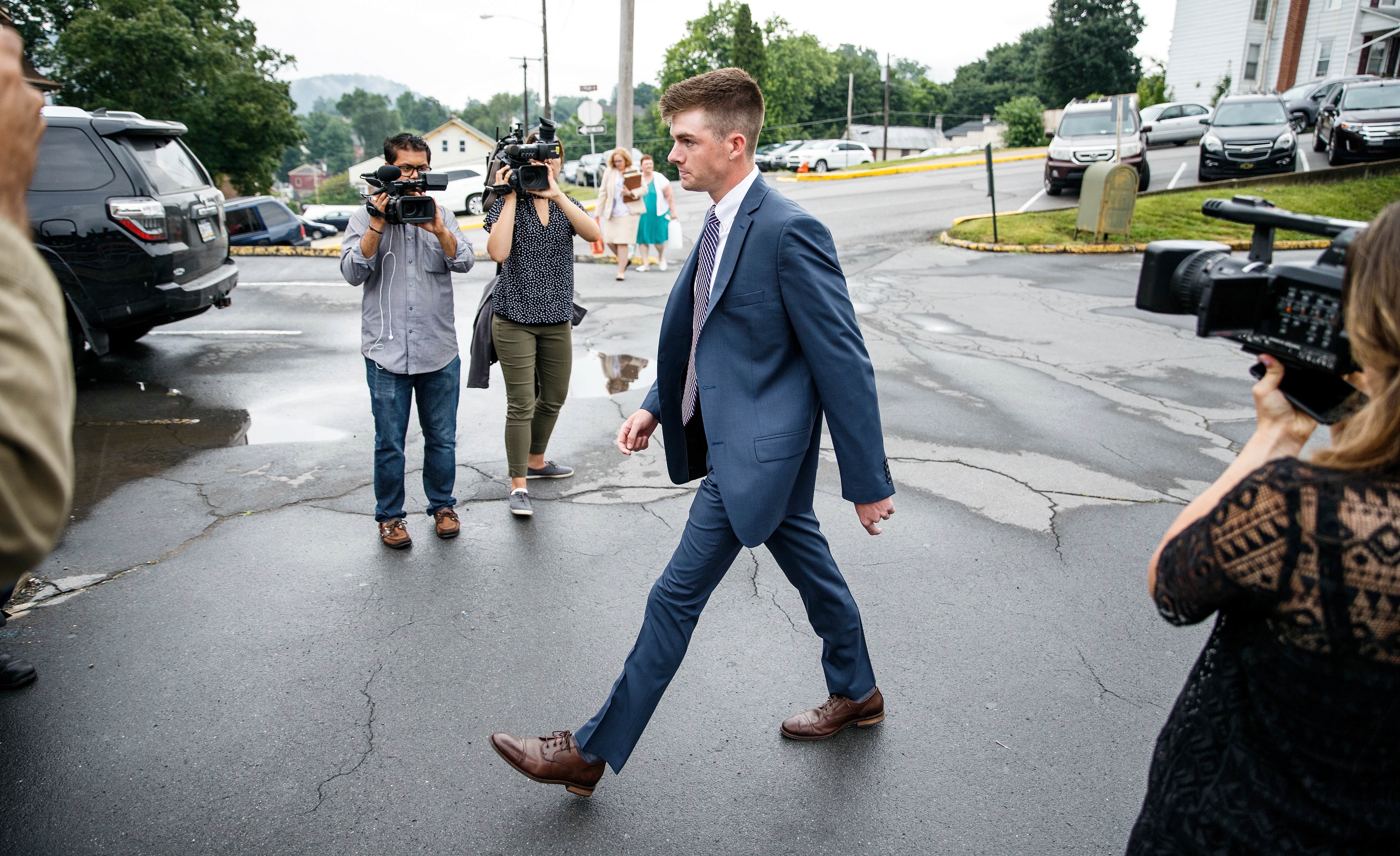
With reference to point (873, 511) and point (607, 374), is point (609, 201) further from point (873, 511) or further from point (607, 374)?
point (873, 511)

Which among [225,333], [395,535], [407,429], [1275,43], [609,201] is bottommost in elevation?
[395,535]

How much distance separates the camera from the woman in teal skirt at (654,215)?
12.7 m

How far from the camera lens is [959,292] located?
11.4 m

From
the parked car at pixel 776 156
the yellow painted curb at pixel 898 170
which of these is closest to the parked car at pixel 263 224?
the yellow painted curb at pixel 898 170

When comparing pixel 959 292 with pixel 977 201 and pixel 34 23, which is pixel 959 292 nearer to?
pixel 977 201

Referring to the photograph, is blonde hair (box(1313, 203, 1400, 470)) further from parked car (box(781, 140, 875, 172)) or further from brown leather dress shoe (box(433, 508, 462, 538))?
parked car (box(781, 140, 875, 172))

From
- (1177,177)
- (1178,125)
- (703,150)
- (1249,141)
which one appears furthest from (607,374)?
(1178,125)

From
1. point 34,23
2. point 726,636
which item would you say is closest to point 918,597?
point 726,636

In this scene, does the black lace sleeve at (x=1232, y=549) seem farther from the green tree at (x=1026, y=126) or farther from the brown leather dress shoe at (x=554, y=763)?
the green tree at (x=1026, y=126)

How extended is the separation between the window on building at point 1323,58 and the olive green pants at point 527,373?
4565 centimetres

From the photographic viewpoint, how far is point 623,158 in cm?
1202

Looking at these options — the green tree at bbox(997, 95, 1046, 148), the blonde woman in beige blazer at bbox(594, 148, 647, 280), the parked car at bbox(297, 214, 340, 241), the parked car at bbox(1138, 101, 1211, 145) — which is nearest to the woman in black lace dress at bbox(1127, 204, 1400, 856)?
the blonde woman in beige blazer at bbox(594, 148, 647, 280)

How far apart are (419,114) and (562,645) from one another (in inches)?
6939

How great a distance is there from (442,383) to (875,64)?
4170 inches
